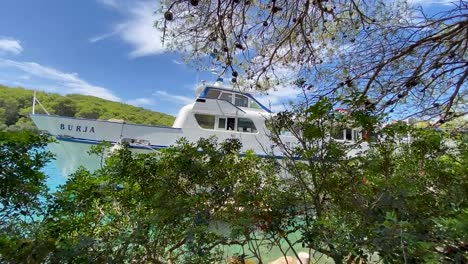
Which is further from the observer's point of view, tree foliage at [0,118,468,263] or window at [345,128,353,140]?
window at [345,128,353,140]

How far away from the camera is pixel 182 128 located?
8.27 m

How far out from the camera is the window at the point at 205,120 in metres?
8.51

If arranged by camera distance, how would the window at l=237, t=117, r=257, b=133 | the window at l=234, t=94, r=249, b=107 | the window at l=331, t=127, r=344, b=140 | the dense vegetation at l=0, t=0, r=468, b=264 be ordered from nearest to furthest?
1. the dense vegetation at l=0, t=0, r=468, b=264
2. the window at l=331, t=127, r=344, b=140
3. the window at l=237, t=117, r=257, b=133
4. the window at l=234, t=94, r=249, b=107

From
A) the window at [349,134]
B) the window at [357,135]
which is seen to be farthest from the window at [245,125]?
the window at [357,135]

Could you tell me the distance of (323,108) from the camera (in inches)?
74.7

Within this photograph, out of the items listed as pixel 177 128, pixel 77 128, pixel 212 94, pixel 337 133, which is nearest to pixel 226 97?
pixel 212 94

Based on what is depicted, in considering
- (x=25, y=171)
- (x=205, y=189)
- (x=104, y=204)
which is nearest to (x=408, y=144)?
(x=205, y=189)

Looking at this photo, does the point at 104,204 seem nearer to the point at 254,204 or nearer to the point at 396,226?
the point at 254,204

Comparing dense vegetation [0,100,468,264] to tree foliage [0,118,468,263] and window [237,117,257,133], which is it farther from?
window [237,117,257,133]

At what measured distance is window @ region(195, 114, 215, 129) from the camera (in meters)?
8.51

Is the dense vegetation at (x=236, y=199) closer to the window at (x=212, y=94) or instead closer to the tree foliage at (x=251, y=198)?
the tree foliage at (x=251, y=198)

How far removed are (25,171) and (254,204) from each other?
1.26 metres

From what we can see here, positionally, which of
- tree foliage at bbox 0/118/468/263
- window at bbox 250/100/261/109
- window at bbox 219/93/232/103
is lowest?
tree foliage at bbox 0/118/468/263

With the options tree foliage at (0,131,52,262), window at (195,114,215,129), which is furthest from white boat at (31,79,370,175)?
tree foliage at (0,131,52,262)
